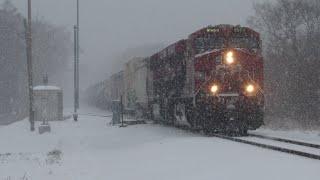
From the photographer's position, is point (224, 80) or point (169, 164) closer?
point (169, 164)

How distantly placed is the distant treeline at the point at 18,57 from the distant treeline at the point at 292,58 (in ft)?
101

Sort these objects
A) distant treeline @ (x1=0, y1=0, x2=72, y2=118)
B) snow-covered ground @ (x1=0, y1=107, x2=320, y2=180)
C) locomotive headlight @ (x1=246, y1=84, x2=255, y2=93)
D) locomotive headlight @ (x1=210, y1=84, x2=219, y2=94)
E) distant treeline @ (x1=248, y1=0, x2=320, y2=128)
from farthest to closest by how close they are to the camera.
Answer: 1. distant treeline @ (x1=0, y1=0, x2=72, y2=118)
2. distant treeline @ (x1=248, y1=0, x2=320, y2=128)
3. locomotive headlight @ (x1=246, y1=84, x2=255, y2=93)
4. locomotive headlight @ (x1=210, y1=84, x2=219, y2=94)
5. snow-covered ground @ (x1=0, y1=107, x2=320, y2=180)

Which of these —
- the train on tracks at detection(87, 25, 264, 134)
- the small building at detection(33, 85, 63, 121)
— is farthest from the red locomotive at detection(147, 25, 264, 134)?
the small building at detection(33, 85, 63, 121)

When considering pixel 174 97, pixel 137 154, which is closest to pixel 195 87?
pixel 174 97

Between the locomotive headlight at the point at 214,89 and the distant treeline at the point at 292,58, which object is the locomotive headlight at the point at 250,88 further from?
the distant treeline at the point at 292,58

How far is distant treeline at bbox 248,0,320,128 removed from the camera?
25.3 m

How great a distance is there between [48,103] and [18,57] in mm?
36969

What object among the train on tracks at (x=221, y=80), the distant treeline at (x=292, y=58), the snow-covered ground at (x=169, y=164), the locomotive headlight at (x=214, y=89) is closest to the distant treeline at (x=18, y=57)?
the distant treeline at (x=292, y=58)

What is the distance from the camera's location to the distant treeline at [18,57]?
65500 millimetres

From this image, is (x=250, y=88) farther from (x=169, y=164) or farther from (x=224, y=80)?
(x=169, y=164)

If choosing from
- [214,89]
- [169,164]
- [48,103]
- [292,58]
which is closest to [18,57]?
[48,103]

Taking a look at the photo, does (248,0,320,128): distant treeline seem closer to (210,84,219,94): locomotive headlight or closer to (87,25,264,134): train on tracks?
(87,25,264,134): train on tracks

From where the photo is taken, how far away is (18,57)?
68062mm

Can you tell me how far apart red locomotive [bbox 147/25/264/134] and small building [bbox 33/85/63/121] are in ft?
47.5
